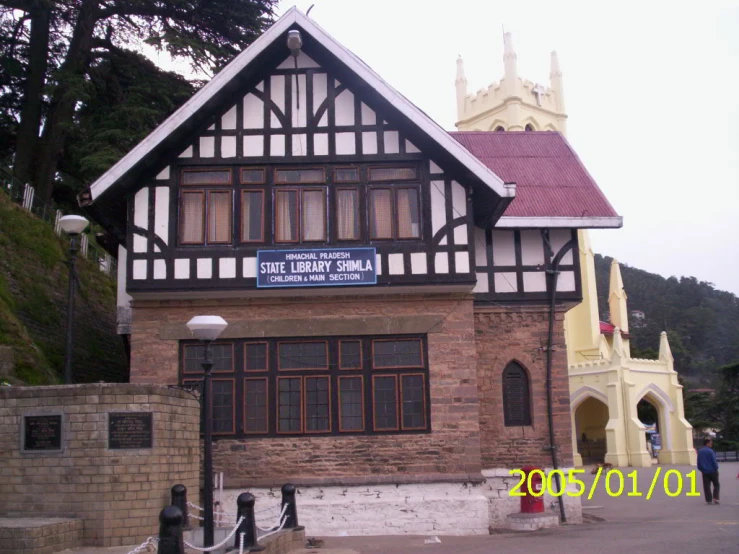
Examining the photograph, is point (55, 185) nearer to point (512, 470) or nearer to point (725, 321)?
point (512, 470)

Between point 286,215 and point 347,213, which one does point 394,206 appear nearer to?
point 347,213

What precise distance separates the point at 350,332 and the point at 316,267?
1.44 meters

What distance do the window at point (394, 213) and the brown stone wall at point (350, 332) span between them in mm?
1277

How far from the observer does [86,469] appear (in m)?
12.3

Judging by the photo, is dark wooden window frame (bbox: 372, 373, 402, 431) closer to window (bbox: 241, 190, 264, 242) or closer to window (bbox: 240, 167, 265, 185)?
window (bbox: 241, 190, 264, 242)

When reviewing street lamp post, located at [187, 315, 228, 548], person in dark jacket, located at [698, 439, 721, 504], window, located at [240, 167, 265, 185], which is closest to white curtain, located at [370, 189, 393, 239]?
window, located at [240, 167, 265, 185]

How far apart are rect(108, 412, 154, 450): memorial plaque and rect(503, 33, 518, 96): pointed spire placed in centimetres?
4971

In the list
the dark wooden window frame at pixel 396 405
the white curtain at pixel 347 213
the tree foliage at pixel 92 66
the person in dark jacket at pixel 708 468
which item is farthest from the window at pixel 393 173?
the tree foliage at pixel 92 66

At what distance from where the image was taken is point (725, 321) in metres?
102

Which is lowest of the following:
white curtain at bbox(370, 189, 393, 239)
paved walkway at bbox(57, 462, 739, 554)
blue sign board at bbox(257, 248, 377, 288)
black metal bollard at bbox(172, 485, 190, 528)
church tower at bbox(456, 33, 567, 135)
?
paved walkway at bbox(57, 462, 739, 554)

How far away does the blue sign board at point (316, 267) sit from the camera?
15.8m

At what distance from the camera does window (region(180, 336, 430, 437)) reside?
52.1ft

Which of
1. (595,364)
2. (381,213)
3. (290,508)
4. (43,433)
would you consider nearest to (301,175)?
(381,213)

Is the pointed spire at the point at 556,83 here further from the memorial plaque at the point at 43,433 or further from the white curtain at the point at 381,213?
the memorial plaque at the point at 43,433
